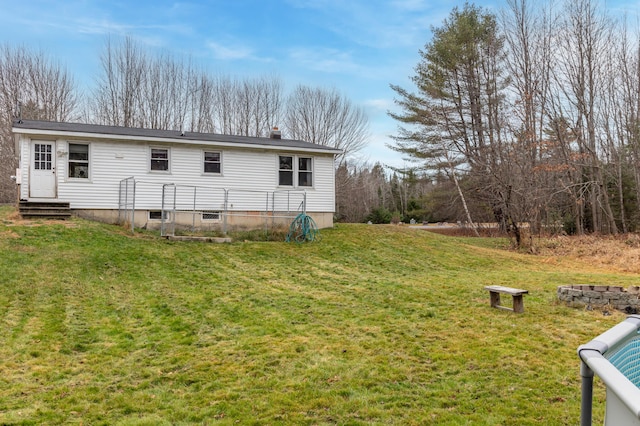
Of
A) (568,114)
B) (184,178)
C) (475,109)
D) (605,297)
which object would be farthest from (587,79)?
(184,178)

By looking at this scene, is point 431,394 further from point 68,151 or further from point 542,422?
point 68,151

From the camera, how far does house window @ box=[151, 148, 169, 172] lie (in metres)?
14.2

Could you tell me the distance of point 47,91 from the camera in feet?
82.7

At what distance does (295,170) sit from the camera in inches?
628

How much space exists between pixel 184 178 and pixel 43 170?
13.5ft

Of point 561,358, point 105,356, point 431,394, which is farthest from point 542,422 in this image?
point 105,356

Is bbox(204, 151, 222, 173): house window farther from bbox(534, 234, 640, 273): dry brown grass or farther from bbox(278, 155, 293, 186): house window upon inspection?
bbox(534, 234, 640, 273): dry brown grass

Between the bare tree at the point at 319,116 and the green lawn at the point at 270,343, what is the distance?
67.2 ft

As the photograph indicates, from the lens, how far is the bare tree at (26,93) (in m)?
24.3

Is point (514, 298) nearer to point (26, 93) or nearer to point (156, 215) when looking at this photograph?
point (156, 215)

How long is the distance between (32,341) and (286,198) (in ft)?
36.6

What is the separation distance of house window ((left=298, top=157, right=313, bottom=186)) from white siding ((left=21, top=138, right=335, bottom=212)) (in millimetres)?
168

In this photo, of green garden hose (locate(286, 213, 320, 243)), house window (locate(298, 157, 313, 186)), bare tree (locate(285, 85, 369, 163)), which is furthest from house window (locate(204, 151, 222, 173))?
bare tree (locate(285, 85, 369, 163))

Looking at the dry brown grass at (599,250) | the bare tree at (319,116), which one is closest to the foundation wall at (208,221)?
the dry brown grass at (599,250)
